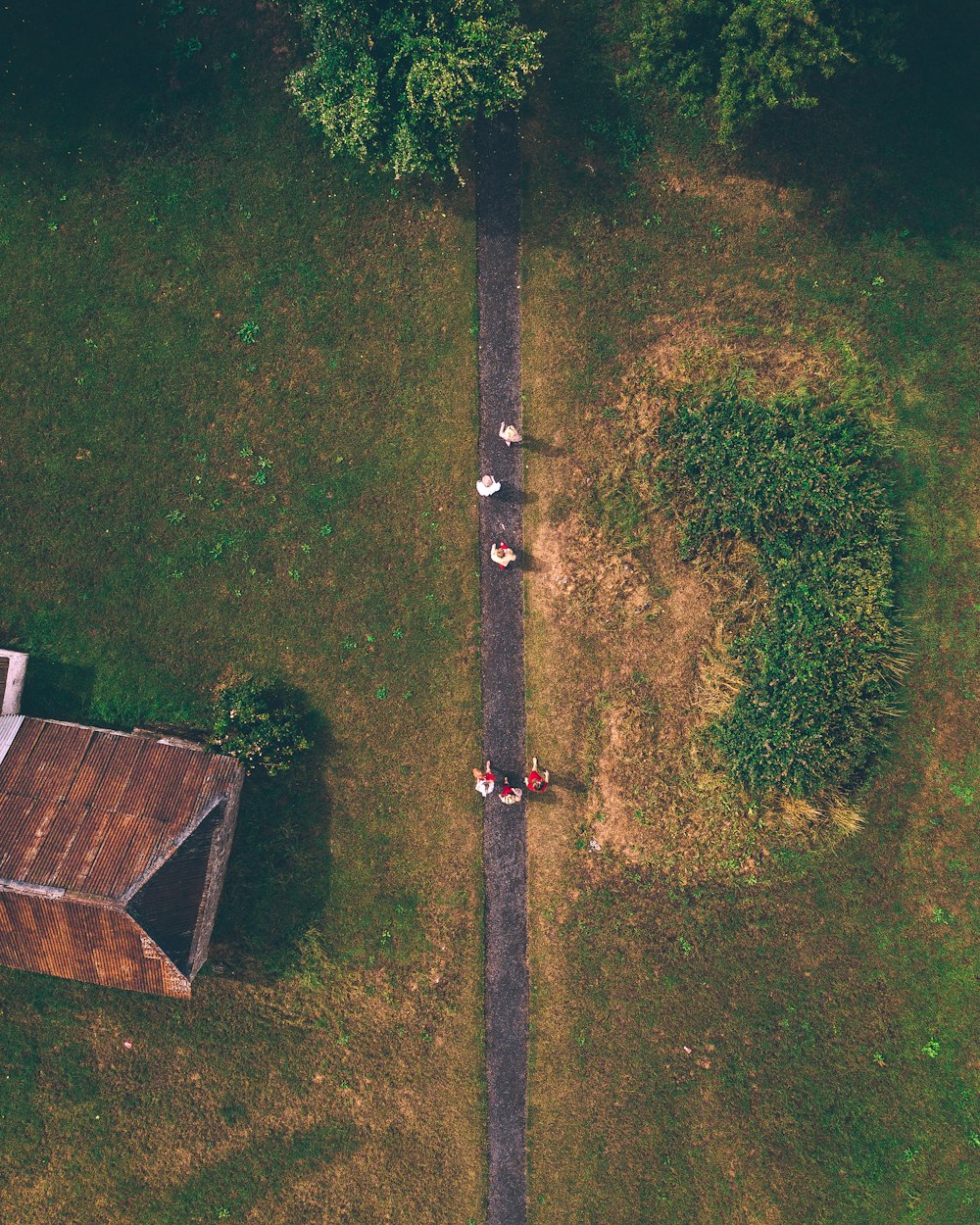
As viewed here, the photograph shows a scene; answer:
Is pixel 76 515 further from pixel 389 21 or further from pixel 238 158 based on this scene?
pixel 389 21

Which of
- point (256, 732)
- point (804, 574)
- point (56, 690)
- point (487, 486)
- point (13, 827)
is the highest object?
point (487, 486)

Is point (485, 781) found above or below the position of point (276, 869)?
above

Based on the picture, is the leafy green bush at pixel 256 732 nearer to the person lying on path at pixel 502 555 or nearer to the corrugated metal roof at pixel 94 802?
the corrugated metal roof at pixel 94 802

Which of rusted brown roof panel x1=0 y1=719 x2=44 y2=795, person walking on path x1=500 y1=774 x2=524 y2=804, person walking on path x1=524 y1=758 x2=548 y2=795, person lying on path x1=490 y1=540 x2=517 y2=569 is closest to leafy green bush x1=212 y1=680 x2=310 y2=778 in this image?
rusted brown roof panel x1=0 y1=719 x2=44 y2=795

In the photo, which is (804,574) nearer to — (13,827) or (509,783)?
(509,783)

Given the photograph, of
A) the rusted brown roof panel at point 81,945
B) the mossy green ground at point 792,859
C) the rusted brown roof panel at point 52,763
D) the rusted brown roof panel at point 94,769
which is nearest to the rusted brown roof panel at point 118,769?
the rusted brown roof panel at point 94,769

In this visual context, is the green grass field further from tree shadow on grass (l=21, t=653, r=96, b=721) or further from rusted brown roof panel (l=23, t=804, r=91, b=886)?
rusted brown roof panel (l=23, t=804, r=91, b=886)

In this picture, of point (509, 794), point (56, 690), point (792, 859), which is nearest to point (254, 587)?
point (56, 690)
